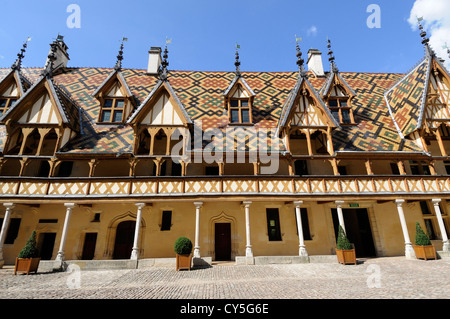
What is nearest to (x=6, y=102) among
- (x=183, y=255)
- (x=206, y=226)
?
(x=206, y=226)

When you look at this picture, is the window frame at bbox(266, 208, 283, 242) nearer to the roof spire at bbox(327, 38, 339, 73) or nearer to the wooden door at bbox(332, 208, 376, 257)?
the wooden door at bbox(332, 208, 376, 257)

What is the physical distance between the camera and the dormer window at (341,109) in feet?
53.6

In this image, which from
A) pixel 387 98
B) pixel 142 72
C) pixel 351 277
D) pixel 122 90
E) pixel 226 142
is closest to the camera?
pixel 351 277

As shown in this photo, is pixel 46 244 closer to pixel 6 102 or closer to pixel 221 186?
pixel 6 102

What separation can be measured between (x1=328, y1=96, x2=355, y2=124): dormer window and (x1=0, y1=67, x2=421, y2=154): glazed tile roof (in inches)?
29.1

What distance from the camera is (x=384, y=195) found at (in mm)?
12805

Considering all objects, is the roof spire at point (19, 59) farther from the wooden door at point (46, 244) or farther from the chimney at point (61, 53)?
the wooden door at point (46, 244)

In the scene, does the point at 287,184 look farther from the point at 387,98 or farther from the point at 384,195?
the point at 387,98

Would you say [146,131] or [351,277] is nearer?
[351,277]

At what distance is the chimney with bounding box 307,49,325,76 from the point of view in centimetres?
2190

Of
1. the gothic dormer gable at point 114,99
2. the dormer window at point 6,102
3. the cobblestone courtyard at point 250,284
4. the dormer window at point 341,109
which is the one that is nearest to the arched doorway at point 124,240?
the cobblestone courtyard at point 250,284

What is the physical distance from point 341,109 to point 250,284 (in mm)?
14667
